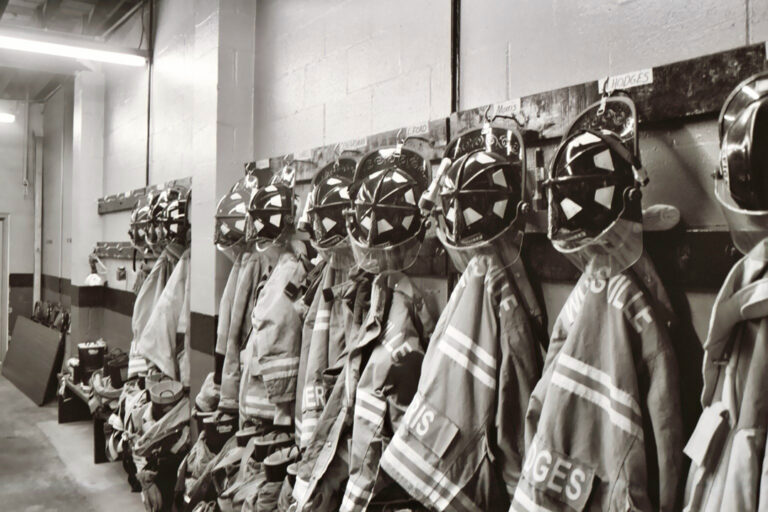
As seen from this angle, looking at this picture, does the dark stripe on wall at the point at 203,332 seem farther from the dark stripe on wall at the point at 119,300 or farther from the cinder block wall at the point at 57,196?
the cinder block wall at the point at 57,196

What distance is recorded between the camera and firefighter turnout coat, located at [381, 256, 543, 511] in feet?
5.11

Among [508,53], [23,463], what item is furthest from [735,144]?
[23,463]

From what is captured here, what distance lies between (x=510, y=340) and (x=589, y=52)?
86 centimetres

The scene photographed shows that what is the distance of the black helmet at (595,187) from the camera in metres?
1.36

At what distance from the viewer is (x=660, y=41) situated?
5.09 ft

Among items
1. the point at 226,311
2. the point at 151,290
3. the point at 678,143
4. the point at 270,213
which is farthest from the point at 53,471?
the point at 678,143

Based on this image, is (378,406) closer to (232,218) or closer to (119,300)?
(232,218)

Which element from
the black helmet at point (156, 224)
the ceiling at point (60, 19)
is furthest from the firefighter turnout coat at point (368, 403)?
the ceiling at point (60, 19)

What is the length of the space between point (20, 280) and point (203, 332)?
6617 millimetres

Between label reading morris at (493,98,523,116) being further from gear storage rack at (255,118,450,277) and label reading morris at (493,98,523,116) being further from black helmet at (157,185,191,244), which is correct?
black helmet at (157,185,191,244)

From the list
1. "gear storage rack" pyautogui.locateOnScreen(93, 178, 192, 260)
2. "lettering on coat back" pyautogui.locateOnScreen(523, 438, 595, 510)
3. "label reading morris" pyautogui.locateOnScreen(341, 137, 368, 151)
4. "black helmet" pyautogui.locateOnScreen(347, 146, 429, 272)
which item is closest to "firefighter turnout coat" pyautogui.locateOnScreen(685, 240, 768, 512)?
"lettering on coat back" pyautogui.locateOnScreen(523, 438, 595, 510)

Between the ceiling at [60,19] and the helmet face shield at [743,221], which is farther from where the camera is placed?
the ceiling at [60,19]

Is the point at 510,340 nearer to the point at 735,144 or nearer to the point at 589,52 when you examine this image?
the point at 735,144

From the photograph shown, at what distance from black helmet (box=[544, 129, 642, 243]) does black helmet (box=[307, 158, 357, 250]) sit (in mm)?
1043
